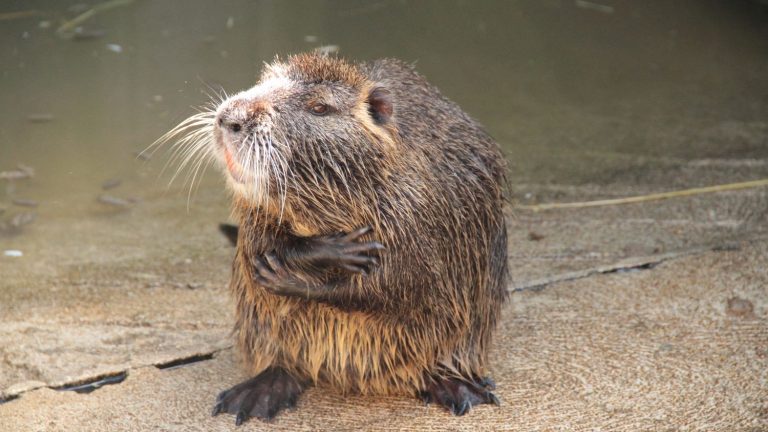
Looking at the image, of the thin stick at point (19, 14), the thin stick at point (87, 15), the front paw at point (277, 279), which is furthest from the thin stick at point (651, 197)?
the thin stick at point (19, 14)

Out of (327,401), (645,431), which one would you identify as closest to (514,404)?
(645,431)

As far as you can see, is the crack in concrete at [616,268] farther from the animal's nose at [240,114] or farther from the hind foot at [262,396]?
the animal's nose at [240,114]

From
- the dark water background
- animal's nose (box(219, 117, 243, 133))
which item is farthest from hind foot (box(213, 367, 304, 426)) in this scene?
the dark water background

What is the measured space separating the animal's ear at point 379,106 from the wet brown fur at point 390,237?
22mm

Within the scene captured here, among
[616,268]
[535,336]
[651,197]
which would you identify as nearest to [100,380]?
[535,336]

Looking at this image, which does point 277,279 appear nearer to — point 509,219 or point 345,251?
point 345,251

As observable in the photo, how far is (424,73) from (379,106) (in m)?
4.03

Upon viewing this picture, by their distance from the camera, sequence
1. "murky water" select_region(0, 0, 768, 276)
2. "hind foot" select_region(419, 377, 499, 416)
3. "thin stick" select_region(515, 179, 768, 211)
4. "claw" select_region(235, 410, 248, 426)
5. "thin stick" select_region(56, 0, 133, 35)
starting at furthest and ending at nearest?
1. "thin stick" select_region(56, 0, 133, 35)
2. "murky water" select_region(0, 0, 768, 276)
3. "thin stick" select_region(515, 179, 768, 211)
4. "hind foot" select_region(419, 377, 499, 416)
5. "claw" select_region(235, 410, 248, 426)

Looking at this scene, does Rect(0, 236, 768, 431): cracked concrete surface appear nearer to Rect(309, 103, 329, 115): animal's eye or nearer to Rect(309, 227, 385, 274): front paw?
Rect(309, 227, 385, 274): front paw

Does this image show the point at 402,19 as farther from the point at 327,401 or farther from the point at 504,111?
the point at 327,401

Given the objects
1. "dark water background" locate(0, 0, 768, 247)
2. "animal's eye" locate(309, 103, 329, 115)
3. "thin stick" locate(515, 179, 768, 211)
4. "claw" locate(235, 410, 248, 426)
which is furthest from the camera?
"dark water background" locate(0, 0, 768, 247)

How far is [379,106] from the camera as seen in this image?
299 cm

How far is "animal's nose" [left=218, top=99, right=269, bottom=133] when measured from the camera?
2818mm

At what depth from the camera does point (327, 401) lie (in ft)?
11.1
